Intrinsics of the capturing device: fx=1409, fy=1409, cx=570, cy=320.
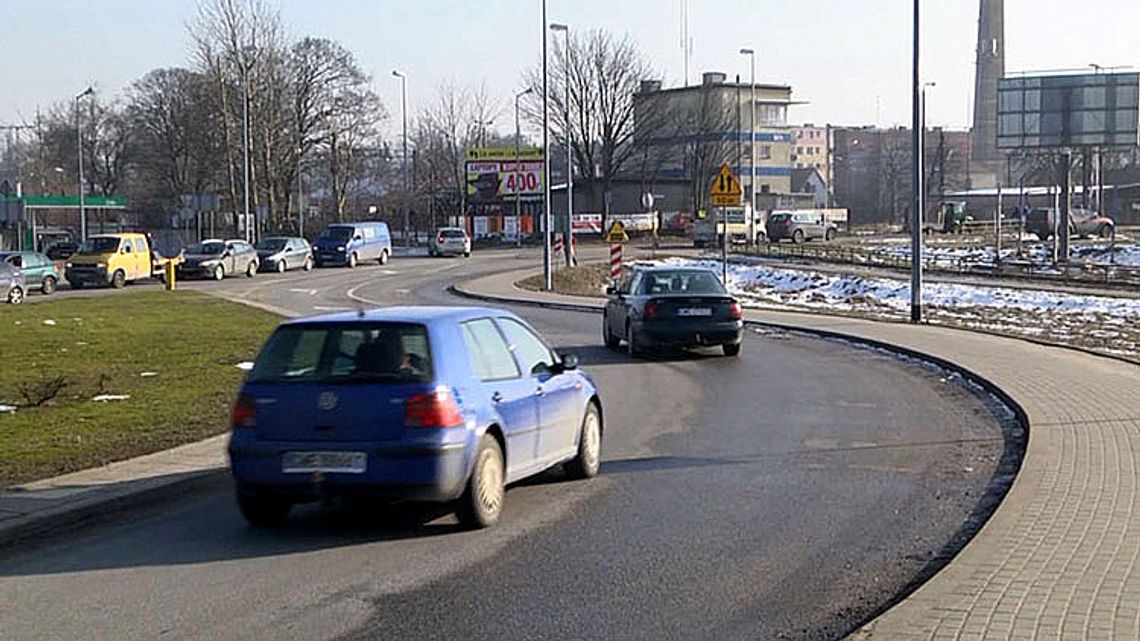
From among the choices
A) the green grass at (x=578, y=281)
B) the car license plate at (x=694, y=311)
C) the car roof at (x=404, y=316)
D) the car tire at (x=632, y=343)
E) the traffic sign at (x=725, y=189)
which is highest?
the traffic sign at (x=725, y=189)

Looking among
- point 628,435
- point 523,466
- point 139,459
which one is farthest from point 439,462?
point 628,435

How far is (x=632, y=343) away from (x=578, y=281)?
89.6ft

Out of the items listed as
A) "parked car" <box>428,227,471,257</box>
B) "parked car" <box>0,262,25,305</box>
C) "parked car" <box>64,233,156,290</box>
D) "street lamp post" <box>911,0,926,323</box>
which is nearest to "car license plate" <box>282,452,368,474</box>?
"street lamp post" <box>911,0,926,323</box>

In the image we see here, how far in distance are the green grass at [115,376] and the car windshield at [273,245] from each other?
2349 centimetres

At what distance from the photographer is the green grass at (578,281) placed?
46.5 m

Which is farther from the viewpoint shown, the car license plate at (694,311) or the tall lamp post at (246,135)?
the tall lamp post at (246,135)

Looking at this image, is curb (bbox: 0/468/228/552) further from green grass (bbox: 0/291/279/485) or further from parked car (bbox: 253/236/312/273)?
parked car (bbox: 253/236/312/273)

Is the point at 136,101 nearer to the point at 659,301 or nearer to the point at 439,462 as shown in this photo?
the point at 659,301

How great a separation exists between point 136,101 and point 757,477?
92.4 meters

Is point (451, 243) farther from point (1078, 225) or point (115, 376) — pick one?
point (115, 376)

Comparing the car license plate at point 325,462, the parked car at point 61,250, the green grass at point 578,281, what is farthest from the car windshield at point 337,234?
the car license plate at point 325,462

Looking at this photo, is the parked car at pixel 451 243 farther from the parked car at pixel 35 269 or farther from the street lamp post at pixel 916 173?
the street lamp post at pixel 916 173

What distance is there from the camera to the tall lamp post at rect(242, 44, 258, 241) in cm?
6278

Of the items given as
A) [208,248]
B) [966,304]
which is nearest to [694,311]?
[966,304]
